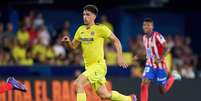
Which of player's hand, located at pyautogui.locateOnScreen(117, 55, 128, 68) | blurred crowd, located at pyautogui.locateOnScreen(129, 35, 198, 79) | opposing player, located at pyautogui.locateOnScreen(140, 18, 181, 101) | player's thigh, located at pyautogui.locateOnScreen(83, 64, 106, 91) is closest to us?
player's hand, located at pyautogui.locateOnScreen(117, 55, 128, 68)

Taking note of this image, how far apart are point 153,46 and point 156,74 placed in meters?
0.64

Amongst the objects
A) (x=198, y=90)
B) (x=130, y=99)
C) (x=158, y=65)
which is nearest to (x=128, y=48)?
(x=198, y=90)

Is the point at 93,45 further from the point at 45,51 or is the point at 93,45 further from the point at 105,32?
the point at 45,51

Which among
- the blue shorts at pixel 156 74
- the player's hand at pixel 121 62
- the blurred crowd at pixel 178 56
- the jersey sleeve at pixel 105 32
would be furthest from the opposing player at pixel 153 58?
the blurred crowd at pixel 178 56

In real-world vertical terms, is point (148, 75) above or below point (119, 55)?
below

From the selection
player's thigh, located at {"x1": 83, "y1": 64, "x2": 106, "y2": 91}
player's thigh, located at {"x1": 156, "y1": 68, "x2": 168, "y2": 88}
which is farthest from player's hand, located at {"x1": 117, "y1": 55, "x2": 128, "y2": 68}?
player's thigh, located at {"x1": 156, "y1": 68, "x2": 168, "y2": 88}

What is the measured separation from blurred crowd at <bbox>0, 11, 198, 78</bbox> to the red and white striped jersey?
14.0 feet

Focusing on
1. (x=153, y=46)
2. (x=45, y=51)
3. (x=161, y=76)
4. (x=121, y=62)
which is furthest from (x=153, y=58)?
(x=45, y=51)

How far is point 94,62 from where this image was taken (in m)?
15.1

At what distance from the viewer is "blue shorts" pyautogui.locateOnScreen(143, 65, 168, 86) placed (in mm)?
17938

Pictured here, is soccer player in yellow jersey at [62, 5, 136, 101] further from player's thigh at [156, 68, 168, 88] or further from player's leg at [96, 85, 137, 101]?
player's thigh at [156, 68, 168, 88]

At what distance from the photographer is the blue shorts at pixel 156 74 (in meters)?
17.9

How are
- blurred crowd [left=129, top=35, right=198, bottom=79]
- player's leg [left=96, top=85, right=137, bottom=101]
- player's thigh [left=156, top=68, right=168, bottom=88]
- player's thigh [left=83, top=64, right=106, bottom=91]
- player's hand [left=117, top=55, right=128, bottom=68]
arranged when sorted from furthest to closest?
blurred crowd [left=129, top=35, right=198, bottom=79], player's thigh [left=156, top=68, right=168, bottom=88], player's leg [left=96, top=85, right=137, bottom=101], player's thigh [left=83, top=64, right=106, bottom=91], player's hand [left=117, top=55, right=128, bottom=68]

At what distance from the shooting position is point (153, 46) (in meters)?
18.0
